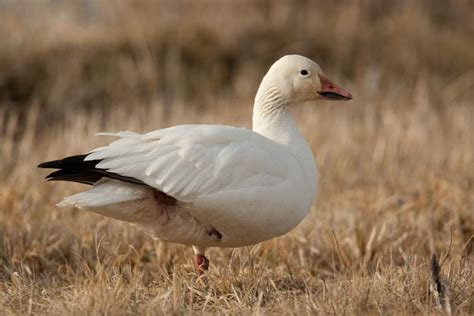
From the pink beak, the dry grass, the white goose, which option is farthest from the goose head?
the dry grass

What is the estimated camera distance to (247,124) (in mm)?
8234

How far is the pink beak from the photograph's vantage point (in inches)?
171

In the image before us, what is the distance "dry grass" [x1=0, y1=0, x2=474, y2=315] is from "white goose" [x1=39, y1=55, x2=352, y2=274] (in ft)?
0.87

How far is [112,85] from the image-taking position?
939 cm

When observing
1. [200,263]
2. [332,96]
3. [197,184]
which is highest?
[332,96]

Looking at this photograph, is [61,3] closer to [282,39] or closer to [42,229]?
[282,39]

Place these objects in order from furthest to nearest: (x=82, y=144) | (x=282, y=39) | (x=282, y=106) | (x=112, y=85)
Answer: (x=282, y=39) < (x=112, y=85) < (x=82, y=144) < (x=282, y=106)

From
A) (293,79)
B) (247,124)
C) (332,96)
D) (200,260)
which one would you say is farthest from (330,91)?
(247,124)

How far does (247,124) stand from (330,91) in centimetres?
387

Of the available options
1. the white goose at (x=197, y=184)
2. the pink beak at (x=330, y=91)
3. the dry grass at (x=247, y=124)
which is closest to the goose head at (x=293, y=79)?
the pink beak at (x=330, y=91)

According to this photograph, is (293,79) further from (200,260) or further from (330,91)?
(200,260)

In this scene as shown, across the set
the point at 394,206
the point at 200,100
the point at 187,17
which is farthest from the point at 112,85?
the point at 394,206

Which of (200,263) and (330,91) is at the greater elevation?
(330,91)

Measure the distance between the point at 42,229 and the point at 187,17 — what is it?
6.04m
